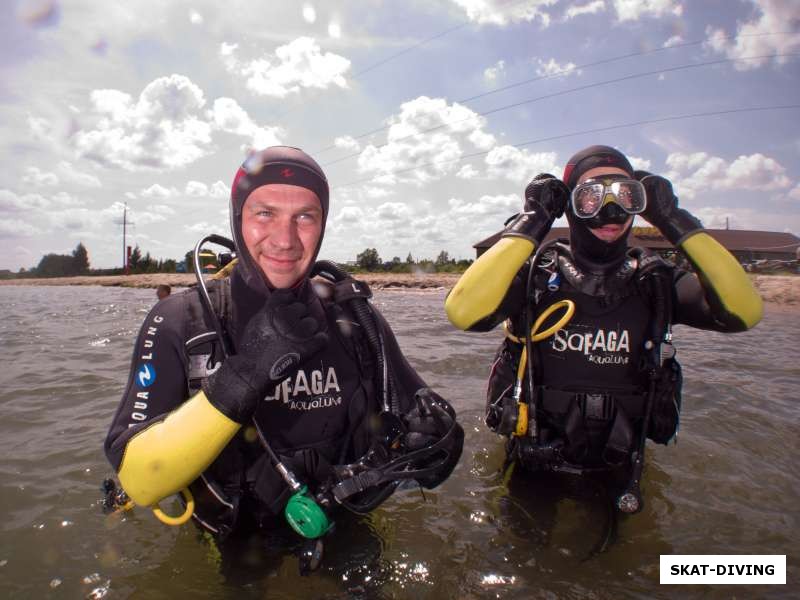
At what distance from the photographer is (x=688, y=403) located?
5.24 m

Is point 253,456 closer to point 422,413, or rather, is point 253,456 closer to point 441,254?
point 422,413

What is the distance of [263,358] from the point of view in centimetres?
170

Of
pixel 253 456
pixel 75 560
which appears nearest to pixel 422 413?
pixel 253 456

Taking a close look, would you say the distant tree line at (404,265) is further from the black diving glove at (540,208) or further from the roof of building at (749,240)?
the black diving glove at (540,208)

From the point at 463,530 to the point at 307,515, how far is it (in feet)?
4.32

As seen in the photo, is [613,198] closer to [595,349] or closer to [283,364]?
[595,349]

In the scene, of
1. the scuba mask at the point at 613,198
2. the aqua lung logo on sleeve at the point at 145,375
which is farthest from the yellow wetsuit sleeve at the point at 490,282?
the aqua lung logo on sleeve at the point at 145,375

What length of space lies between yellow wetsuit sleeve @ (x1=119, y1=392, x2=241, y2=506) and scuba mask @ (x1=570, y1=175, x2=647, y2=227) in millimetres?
2256

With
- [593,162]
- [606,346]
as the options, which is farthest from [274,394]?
[593,162]

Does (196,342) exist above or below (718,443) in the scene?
above

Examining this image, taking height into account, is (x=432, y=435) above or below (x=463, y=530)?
above

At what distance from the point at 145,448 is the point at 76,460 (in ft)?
9.54

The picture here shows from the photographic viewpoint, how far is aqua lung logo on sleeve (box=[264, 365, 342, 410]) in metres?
2.19

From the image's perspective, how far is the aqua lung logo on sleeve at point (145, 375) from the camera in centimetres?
189
